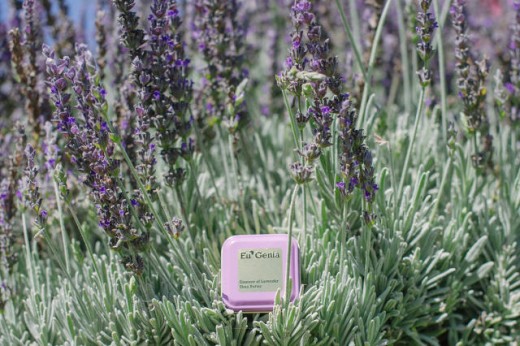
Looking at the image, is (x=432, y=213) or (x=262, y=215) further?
(x=262, y=215)

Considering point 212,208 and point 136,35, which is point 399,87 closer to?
point 212,208

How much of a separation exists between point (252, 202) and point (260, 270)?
0.40 meters

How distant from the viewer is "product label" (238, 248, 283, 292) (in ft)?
5.27

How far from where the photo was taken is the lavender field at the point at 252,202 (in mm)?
1544

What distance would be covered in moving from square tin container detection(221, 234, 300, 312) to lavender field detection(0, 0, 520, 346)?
0.04 metres

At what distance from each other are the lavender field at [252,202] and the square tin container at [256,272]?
0.13 feet

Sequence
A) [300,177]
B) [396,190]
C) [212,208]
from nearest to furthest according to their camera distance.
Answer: [300,177] → [396,190] → [212,208]

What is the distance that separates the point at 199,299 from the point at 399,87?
2.19 m

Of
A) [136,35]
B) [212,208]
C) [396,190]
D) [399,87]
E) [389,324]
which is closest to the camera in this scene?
[136,35]

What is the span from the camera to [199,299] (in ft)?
5.74

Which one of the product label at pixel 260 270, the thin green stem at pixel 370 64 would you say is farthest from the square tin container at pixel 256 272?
the thin green stem at pixel 370 64

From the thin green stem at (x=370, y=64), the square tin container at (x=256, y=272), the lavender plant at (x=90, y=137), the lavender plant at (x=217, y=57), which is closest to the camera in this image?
the lavender plant at (x=90, y=137)

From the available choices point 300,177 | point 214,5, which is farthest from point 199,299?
point 214,5

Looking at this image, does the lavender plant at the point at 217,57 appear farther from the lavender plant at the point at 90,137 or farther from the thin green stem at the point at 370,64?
the lavender plant at the point at 90,137
